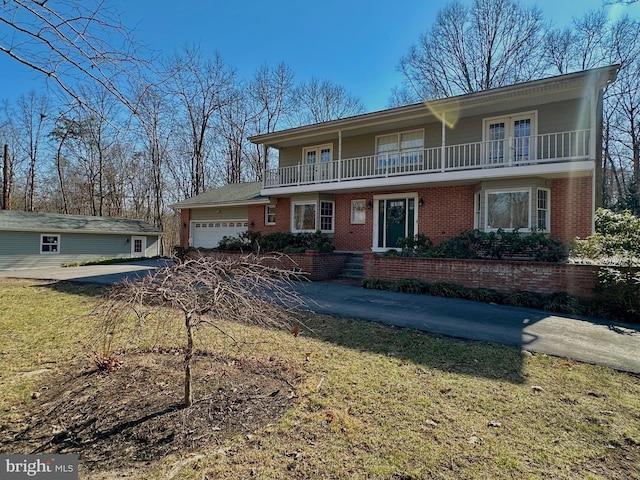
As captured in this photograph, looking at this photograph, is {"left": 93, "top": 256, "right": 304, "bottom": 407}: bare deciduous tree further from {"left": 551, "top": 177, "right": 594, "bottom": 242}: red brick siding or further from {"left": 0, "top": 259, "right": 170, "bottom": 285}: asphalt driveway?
{"left": 551, "top": 177, "right": 594, "bottom": 242}: red brick siding

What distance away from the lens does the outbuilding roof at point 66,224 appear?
21.2 meters

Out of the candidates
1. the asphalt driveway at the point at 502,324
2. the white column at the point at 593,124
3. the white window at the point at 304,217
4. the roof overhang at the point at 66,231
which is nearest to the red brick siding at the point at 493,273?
the asphalt driveway at the point at 502,324

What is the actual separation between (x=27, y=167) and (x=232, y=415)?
1423 inches

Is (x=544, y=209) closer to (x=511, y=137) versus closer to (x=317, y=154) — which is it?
(x=511, y=137)

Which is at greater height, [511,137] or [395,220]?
[511,137]

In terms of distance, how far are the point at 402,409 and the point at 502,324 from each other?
14.8ft

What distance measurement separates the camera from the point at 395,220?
15.0 metres

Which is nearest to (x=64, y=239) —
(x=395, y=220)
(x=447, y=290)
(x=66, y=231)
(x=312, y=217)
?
(x=66, y=231)

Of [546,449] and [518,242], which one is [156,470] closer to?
[546,449]

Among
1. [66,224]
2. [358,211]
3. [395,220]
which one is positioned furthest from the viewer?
[66,224]

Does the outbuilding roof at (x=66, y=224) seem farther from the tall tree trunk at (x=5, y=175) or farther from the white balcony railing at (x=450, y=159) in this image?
the white balcony railing at (x=450, y=159)

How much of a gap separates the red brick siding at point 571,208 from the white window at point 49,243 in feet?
86.2

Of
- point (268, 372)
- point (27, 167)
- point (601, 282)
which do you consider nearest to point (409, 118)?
point (601, 282)

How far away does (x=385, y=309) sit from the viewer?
27.1ft
